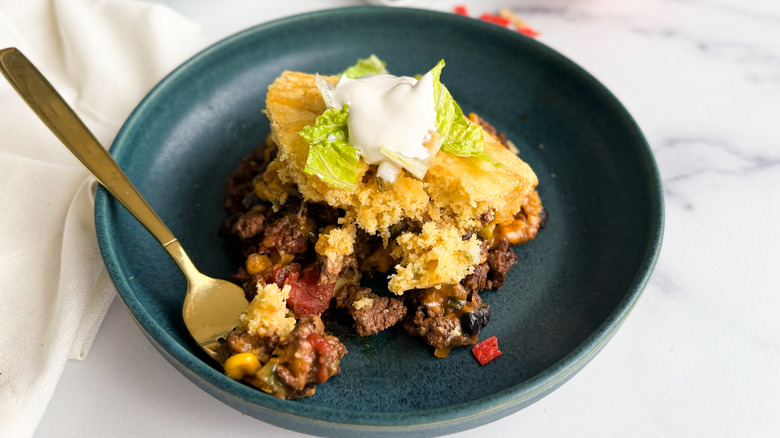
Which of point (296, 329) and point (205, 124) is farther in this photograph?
point (205, 124)

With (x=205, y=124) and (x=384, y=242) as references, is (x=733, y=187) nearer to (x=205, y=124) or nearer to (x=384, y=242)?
(x=384, y=242)

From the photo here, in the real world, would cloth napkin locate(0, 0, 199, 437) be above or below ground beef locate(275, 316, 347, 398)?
above

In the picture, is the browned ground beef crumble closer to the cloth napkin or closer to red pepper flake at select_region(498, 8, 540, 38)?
the cloth napkin

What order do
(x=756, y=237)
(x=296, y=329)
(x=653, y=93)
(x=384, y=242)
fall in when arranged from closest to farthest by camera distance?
(x=296, y=329) < (x=384, y=242) < (x=756, y=237) < (x=653, y=93)

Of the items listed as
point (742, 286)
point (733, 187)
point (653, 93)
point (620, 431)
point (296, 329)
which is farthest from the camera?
point (653, 93)

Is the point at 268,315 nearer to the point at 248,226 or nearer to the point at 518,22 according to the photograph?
the point at 248,226

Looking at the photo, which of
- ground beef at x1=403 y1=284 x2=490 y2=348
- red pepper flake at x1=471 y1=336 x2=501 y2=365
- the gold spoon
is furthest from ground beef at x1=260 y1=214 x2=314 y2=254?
red pepper flake at x1=471 y1=336 x2=501 y2=365

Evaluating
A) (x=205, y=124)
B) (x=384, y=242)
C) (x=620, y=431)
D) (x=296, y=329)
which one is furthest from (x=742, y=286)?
(x=205, y=124)

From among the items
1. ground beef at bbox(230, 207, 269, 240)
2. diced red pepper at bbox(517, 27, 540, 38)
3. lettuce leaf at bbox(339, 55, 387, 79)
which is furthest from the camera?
diced red pepper at bbox(517, 27, 540, 38)
